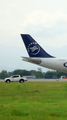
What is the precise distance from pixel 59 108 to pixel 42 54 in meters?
35.1

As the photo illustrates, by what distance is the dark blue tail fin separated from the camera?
49.1 m

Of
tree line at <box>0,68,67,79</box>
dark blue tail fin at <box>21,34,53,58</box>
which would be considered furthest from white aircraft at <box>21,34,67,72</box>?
tree line at <box>0,68,67,79</box>

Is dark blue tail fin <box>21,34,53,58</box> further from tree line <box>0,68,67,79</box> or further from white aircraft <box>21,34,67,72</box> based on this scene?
tree line <box>0,68,67,79</box>

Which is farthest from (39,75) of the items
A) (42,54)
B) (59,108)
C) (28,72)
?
(59,108)

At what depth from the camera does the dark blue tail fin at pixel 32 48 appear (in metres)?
49.1

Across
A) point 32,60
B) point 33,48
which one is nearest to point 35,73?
point 33,48

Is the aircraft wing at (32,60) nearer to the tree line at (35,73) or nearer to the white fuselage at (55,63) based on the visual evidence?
the white fuselage at (55,63)

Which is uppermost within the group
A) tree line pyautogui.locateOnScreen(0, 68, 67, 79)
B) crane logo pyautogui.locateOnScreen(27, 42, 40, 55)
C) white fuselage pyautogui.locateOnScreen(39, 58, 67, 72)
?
tree line pyautogui.locateOnScreen(0, 68, 67, 79)

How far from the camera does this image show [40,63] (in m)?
48.3

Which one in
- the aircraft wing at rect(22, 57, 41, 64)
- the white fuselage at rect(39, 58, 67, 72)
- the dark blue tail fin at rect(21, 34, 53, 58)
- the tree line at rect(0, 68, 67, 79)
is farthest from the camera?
the tree line at rect(0, 68, 67, 79)

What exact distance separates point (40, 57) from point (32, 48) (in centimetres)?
195

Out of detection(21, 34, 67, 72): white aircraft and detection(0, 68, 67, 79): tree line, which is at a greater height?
detection(0, 68, 67, 79): tree line

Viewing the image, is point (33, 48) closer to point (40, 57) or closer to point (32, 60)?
point (40, 57)

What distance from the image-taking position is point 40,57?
1939 inches
